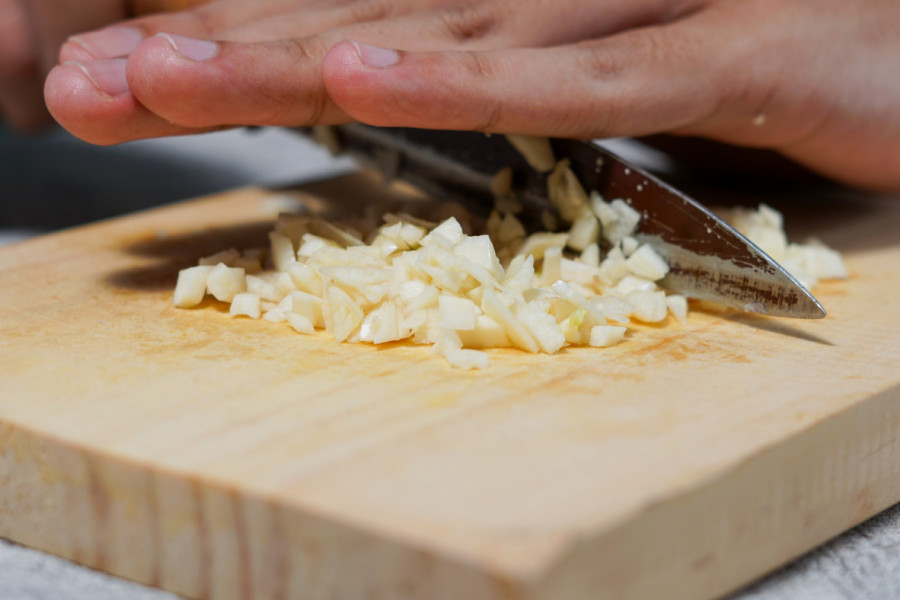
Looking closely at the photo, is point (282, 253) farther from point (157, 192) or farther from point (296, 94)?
point (157, 192)

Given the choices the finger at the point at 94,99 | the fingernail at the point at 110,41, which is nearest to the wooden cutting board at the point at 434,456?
the finger at the point at 94,99

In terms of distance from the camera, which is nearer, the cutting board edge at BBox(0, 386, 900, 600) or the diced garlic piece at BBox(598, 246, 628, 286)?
the cutting board edge at BBox(0, 386, 900, 600)

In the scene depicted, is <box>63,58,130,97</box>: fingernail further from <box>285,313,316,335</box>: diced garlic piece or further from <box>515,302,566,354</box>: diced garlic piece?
<box>515,302,566,354</box>: diced garlic piece

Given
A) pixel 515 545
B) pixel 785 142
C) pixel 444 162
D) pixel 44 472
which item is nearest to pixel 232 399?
pixel 44 472

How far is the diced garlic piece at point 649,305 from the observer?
38.6 inches

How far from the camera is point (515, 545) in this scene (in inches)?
22.5

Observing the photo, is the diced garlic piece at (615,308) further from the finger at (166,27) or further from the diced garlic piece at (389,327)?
the finger at (166,27)

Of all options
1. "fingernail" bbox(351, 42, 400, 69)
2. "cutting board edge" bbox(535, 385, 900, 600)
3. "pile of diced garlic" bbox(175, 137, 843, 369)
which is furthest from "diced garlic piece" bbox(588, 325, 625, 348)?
"fingernail" bbox(351, 42, 400, 69)

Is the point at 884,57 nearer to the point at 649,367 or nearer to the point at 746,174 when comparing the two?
the point at 746,174

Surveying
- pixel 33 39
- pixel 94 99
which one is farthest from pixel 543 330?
pixel 33 39

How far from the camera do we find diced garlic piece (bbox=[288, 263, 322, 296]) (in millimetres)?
967

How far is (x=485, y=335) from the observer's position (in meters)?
0.89

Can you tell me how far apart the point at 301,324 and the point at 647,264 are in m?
0.39

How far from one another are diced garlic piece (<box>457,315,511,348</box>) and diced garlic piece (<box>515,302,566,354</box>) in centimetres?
2
